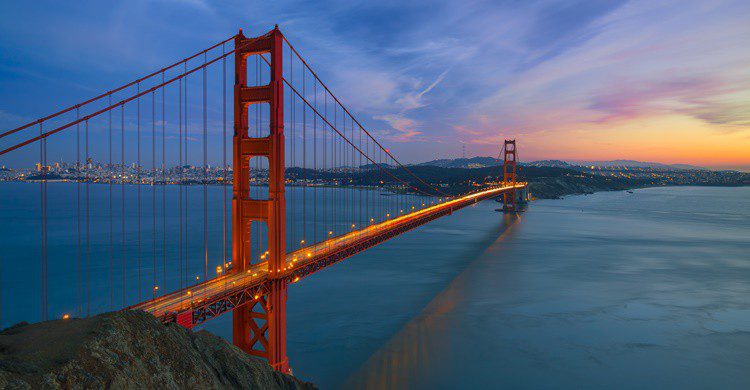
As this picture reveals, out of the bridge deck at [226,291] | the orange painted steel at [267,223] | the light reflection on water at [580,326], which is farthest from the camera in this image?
the light reflection on water at [580,326]

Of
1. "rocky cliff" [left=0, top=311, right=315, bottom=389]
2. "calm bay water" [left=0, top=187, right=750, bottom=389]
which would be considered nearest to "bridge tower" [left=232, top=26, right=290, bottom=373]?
"calm bay water" [left=0, top=187, right=750, bottom=389]

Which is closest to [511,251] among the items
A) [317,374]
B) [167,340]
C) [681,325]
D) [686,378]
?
[681,325]

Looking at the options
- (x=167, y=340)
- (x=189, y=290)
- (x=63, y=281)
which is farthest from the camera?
(x=63, y=281)

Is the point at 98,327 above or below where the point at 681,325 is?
above

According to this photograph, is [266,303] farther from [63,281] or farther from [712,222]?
[712,222]

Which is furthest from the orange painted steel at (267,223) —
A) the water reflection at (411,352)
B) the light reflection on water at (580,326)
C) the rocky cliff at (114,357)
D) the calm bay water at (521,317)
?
the rocky cliff at (114,357)

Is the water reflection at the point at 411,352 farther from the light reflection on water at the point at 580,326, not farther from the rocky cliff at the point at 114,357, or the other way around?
the rocky cliff at the point at 114,357

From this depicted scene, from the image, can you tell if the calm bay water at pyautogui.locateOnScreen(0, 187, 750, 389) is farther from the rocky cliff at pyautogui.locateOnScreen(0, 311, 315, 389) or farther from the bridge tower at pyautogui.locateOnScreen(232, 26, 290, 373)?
the rocky cliff at pyautogui.locateOnScreen(0, 311, 315, 389)
